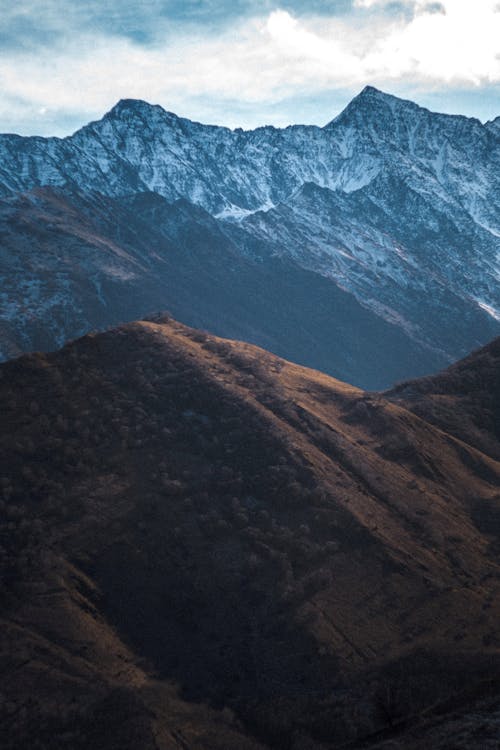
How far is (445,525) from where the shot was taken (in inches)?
3883

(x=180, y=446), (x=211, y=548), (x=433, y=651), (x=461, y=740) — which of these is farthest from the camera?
(x=180, y=446)

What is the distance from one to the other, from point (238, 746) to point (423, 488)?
58373 mm

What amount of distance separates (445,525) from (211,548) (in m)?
39.3

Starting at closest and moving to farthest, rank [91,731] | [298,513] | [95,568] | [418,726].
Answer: [418,726]
[91,731]
[95,568]
[298,513]

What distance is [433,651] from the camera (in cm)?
7338

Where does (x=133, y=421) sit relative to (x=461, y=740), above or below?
above

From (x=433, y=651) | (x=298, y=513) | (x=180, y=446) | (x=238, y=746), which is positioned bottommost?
(x=238, y=746)

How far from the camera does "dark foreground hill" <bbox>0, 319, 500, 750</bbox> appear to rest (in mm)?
63781

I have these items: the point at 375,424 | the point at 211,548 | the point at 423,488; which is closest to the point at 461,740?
the point at 211,548

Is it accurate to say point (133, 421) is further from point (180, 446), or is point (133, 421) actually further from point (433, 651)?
point (433, 651)

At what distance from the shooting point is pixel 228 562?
278ft

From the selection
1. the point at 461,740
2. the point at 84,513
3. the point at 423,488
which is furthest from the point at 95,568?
the point at 423,488

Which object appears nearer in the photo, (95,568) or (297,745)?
(297,745)

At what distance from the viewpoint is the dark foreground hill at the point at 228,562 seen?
63.8 meters
